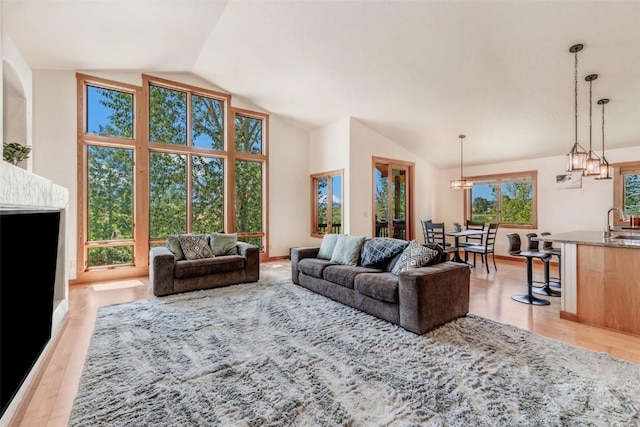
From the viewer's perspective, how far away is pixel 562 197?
6.12 meters

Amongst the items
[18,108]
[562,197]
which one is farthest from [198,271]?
[562,197]

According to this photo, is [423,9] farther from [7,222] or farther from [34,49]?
[34,49]

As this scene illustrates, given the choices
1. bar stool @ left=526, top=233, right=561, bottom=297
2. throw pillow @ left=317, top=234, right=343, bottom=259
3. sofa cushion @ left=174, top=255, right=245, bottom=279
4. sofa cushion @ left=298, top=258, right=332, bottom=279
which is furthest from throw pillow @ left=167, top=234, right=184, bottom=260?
bar stool @ left=526, top=233, right=561, bottom=297

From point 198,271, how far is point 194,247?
0.43 metres

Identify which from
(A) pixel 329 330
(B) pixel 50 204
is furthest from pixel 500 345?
(B) pixel 50 204

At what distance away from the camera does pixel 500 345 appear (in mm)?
2596

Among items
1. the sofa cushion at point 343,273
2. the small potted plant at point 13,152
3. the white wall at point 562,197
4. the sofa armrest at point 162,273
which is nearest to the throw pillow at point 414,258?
the sofa cushion at point 343,273

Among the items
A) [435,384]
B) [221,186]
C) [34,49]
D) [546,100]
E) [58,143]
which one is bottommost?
[435,384]

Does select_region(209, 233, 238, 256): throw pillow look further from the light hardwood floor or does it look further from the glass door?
the glass door

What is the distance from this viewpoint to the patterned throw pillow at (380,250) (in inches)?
149

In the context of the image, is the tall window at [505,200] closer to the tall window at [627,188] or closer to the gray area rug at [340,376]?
the tall window at [627,188]

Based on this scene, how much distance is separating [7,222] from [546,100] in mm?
5988

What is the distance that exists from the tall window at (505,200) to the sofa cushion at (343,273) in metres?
4.87

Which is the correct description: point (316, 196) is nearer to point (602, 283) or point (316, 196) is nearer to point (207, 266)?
point (207, 266)
